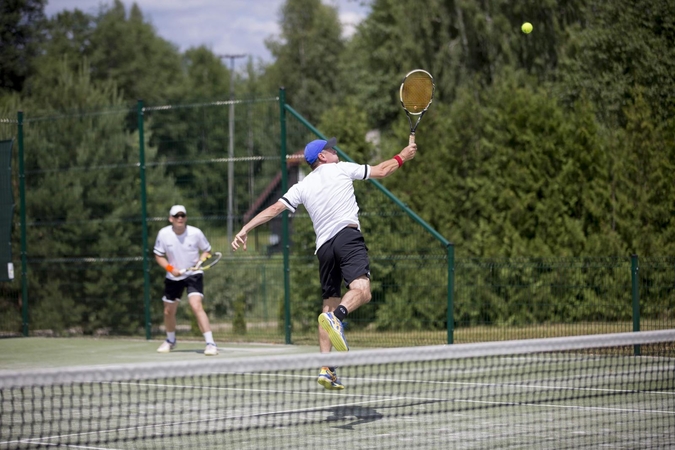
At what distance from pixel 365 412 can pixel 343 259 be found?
132 cm

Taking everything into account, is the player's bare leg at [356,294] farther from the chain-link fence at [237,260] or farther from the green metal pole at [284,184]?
the green metal pole at [284,184]

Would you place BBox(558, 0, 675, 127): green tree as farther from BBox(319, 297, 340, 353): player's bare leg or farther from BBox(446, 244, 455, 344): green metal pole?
BBox(319, 297, 340, 353): player's bare leg

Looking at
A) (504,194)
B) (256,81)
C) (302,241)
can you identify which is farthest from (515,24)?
(256,81)

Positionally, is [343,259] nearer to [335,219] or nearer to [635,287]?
[335,219]

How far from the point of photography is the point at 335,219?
324 inches

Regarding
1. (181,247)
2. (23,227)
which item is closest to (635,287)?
(181,247)

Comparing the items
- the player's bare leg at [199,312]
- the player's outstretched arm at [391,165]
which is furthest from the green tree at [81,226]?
the player's outstretched arm at [391,165]

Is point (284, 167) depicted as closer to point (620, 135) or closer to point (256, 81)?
point (620, 135)

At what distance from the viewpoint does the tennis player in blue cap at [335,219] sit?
809 cm

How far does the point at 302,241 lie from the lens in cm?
1452

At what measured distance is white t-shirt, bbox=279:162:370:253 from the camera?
820 cm

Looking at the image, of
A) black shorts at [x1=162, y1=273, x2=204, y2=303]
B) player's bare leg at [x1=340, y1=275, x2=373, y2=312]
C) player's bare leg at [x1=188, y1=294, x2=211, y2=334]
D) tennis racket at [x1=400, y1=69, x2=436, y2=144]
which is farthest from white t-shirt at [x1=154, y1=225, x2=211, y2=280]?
player's bare leg at [x1=340, y1=275, x2=373, y2=312]

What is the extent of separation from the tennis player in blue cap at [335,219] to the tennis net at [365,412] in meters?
0.83

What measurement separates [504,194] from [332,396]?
8881 mm
